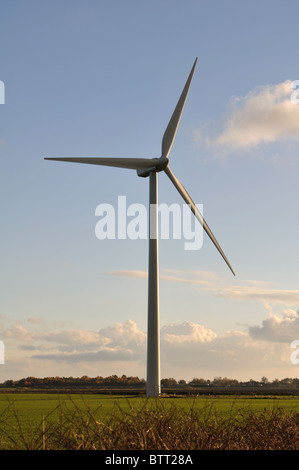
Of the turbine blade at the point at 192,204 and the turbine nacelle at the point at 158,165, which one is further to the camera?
the turbine nacelle at the point at 158,165

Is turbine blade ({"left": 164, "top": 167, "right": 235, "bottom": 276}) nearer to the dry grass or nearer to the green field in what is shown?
the green field

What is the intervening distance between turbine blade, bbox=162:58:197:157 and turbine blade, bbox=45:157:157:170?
7.40 ft

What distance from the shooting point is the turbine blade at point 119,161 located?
47.2m

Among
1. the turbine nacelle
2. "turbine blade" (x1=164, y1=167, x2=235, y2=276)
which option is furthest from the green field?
the turbine nacelle

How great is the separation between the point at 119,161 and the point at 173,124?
670 centimetres

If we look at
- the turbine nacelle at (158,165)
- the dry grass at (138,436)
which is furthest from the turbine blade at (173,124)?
the dry grass at (138,436)

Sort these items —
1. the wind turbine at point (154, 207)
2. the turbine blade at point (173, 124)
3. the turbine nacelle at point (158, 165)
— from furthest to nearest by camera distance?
the turbine blade at point (173, 124), the turbine nacelle at point (158, 165), the wind turbine at point (154, 207)

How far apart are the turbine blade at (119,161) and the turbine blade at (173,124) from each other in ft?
7.40

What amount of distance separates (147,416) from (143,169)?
39.9 meters

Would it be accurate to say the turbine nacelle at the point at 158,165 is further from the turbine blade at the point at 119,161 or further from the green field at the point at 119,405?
the green field at the point at 119,405

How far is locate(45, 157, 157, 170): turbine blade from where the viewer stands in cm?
4722
